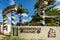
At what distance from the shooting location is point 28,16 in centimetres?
2878

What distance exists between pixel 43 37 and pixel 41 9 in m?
1.89

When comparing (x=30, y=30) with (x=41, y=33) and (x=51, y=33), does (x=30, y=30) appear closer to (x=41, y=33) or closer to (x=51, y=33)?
A: (x=41, y=33)

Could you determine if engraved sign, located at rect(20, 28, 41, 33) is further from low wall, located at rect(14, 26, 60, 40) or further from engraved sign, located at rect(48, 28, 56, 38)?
engraved sign, located at rect(48, 28, 56, 38)

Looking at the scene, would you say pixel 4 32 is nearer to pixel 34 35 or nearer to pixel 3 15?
pixel 3 15

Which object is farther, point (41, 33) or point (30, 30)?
point (30, 30)

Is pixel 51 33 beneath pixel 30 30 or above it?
beneath

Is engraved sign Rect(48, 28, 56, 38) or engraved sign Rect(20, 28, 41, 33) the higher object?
engraved sign Rect(20, 28, 41, 33)

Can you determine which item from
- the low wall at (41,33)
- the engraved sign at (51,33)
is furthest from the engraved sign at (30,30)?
the engraved sign at (51,33)

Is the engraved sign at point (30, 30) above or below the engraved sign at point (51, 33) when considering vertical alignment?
above

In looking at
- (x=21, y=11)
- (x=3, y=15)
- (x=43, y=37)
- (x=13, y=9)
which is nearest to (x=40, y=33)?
(x=43, y=37)

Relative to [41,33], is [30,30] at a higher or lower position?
higher

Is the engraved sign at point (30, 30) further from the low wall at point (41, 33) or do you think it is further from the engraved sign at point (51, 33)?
the engraved sign at point (51, 33)

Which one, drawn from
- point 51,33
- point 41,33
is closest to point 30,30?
point 41,33

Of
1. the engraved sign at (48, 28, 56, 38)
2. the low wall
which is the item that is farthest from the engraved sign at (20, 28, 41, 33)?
the engraved sign at (48, 28, 56, 38)
